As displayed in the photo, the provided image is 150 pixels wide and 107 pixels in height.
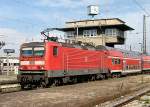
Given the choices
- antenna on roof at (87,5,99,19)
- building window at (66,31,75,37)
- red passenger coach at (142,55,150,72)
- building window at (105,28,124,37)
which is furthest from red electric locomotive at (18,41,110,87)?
antenna on roof at (87,5,99,19)

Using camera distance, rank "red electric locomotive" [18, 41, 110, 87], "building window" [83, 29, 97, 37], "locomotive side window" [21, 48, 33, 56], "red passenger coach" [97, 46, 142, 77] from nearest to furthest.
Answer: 1. "red electric locomotive" [18, 41, 110, 87]
2. "locomotive side window" [21, 48, 33, 56]
3. "red passenger coach" [97, 46, 142, 77]
4. "building window" [83, 29, 97, 37]

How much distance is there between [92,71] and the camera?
33.8m

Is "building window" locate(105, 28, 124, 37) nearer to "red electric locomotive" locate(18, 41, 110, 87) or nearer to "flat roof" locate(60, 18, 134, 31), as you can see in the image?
"flat roof" locate(60, 18, 134, 31)

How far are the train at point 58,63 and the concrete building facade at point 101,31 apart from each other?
42644 millimetres

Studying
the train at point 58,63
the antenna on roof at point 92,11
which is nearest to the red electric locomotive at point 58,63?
the train at point 58,63

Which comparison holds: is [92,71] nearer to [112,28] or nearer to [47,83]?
[47,83]

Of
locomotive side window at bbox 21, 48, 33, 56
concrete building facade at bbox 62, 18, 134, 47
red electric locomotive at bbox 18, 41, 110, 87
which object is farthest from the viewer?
concrete building facade at bbox 62, 18, 134, 47

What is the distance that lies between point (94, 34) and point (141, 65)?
86.8 ft

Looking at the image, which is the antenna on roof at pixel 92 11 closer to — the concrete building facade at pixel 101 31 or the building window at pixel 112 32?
the concrete building facade at pixel 101 31

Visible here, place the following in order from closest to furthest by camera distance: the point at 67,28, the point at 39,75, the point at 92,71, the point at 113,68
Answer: the point at 39,75 → the point at 92,71 → the point at 113,68 → the point at 67,28

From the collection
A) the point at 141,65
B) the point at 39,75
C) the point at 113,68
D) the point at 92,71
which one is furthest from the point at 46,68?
the point at 141,65

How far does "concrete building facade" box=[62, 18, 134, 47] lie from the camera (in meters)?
80.7

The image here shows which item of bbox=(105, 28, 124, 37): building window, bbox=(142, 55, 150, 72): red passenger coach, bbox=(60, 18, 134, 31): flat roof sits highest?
bbox=(60, 18, 134, 31): flat roof

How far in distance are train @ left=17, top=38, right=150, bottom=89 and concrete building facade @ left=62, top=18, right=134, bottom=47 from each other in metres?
42.6
